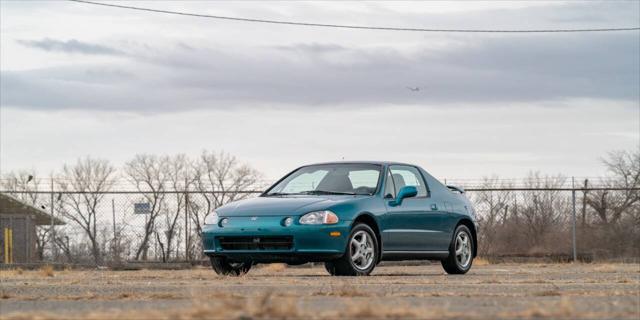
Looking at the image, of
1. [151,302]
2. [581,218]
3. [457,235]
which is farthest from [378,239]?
[581,218]

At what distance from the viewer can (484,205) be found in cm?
2455

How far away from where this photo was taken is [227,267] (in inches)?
564

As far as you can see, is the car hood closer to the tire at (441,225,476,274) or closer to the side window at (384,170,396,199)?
the side window at (384,170,396,199)

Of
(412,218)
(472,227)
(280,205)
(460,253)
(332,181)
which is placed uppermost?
(332,181)

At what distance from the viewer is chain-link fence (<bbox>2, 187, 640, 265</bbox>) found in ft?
76.2

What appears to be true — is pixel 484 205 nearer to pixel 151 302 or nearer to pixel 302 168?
pixel 302 168

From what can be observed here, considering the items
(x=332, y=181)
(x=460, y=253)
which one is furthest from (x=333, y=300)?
(x=460, y=253)

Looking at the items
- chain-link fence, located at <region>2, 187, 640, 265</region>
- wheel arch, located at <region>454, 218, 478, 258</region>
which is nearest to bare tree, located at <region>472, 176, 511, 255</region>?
chain-link fence, located at <region>2, 187, 640, 265</region>

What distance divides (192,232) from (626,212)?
37.2ft

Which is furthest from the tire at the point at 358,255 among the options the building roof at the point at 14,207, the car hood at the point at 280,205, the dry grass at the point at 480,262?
the building roof at the point at 14,207

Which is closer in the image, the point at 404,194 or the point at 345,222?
the point at 345,222

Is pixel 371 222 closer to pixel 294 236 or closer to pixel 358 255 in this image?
pixel 358 255

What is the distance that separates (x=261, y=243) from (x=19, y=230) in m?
22.6

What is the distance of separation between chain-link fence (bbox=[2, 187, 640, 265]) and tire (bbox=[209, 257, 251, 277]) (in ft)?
28.6
